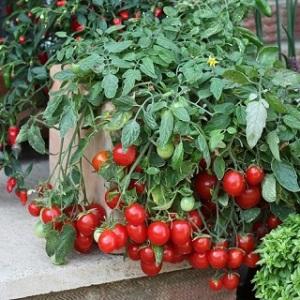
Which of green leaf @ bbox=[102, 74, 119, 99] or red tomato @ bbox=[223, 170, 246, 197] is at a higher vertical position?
green leaf @ bbox=[102, 74, 119, 99]

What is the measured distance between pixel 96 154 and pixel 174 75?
0.94ft

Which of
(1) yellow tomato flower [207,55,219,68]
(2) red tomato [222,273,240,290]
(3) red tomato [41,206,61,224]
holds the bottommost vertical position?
(2) red tomato [222,273,240,290]

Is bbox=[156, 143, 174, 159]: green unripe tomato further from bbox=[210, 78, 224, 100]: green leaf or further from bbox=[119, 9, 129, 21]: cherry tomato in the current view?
bbox=[119, 9, 129, 21]: cherry tomato

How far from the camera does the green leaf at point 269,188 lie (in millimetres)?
1568

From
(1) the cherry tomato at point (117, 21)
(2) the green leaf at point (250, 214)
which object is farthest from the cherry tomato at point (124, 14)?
(2) the green leaf at point (250, 214)

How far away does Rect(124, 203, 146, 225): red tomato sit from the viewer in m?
1.56

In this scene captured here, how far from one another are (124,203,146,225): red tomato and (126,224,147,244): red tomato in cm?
1

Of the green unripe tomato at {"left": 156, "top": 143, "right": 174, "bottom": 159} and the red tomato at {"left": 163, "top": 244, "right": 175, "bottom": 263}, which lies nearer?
the green unripe tomato at {"left": 156, "top": 143, "right": 174, "bottom": 159}

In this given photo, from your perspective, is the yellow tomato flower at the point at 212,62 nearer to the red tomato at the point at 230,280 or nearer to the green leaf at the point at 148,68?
the green leaf at the point at 148,68

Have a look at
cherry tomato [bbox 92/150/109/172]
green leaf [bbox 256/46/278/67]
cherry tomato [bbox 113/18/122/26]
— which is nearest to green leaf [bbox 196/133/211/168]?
cherry tomato [bbox 92/150/109/172]

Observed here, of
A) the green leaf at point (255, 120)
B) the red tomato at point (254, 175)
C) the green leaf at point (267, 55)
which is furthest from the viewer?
the green leaf at point (267, 55)

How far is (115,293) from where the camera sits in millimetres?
1833

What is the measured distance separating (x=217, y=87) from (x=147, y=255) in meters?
0.41

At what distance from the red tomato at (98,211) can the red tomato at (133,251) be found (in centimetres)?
9
